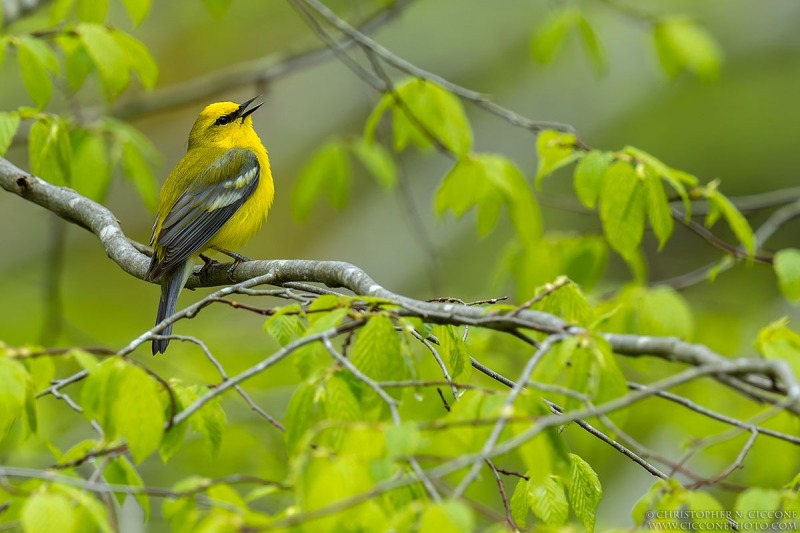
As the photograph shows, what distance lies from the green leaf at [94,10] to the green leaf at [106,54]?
28 cm

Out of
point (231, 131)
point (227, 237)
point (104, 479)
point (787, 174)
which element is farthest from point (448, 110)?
point (787, 174)

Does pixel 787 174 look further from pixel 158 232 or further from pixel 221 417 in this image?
pixel 221 417

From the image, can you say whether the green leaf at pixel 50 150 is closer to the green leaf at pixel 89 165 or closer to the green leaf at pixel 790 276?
the green leaf at pixel 89 165

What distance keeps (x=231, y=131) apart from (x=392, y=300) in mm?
4358

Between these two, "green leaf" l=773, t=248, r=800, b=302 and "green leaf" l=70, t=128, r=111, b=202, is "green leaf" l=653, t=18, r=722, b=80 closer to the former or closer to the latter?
"green leaf" l=773, t=248, r=800, b=302

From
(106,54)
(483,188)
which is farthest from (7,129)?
(483,188)

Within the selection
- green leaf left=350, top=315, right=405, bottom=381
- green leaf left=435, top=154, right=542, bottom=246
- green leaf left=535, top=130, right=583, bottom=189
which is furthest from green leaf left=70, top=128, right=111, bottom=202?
green leaf left=350, top=315, right=405, bottom=381

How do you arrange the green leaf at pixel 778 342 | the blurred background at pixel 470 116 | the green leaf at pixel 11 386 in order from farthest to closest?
the blurred background at pixel 470 116 → the green leaf at pixel 778 342 → the green leaf at pixel 11 386

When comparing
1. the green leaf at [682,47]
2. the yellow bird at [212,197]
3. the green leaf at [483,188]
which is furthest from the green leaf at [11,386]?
the green leaf at [682,47]

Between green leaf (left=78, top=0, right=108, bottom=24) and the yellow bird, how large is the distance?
1243mm

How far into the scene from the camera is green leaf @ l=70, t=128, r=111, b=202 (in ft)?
19.1

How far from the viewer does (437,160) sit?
40.8 ft

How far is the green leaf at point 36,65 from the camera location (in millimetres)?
4465

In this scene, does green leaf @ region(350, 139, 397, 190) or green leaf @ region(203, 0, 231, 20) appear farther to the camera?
green leaf @ region(350, 139, 397, 190)
